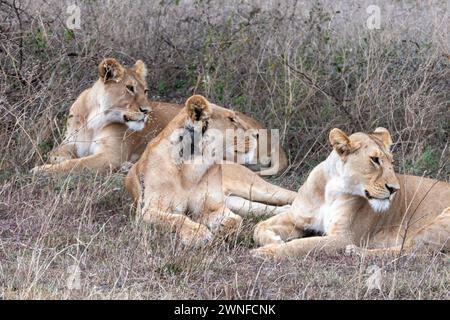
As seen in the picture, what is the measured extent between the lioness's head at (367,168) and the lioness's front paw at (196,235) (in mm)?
797

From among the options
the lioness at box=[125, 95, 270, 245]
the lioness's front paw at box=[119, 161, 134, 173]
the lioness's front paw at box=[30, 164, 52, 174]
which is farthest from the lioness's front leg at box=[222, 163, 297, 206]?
the lioness's front paw at box=[30, 164, 52, 174]

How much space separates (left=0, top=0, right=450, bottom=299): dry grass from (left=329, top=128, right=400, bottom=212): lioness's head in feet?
1.47

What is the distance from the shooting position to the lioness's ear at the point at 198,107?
6332mm

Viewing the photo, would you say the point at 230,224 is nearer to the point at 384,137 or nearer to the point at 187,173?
the point at 187,173

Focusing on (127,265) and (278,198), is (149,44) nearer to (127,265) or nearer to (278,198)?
(278,198)

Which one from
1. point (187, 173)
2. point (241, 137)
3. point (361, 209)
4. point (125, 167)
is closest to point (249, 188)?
point (241, 137)

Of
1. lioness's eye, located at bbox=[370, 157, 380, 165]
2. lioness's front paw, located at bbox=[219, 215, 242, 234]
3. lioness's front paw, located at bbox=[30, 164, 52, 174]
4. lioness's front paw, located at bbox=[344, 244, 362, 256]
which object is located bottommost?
lioness's front paw, located at bbox=[344, 244, 362, 256]

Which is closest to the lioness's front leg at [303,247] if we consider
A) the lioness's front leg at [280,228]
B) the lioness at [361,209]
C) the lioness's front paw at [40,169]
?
the lioness at [361,209]

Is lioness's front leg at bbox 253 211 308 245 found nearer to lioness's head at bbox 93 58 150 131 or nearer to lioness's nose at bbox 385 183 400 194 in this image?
lioness's nose at bbox 385 183 400 194

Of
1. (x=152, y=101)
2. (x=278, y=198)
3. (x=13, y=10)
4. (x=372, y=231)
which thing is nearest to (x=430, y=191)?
(x=372, y=231)

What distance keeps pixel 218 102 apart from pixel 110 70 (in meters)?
0.84

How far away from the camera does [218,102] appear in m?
8.15

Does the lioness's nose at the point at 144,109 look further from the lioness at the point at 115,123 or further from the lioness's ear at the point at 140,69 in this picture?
the lioness's ear at the point at 140,69

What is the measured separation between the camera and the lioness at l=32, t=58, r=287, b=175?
7.65m
